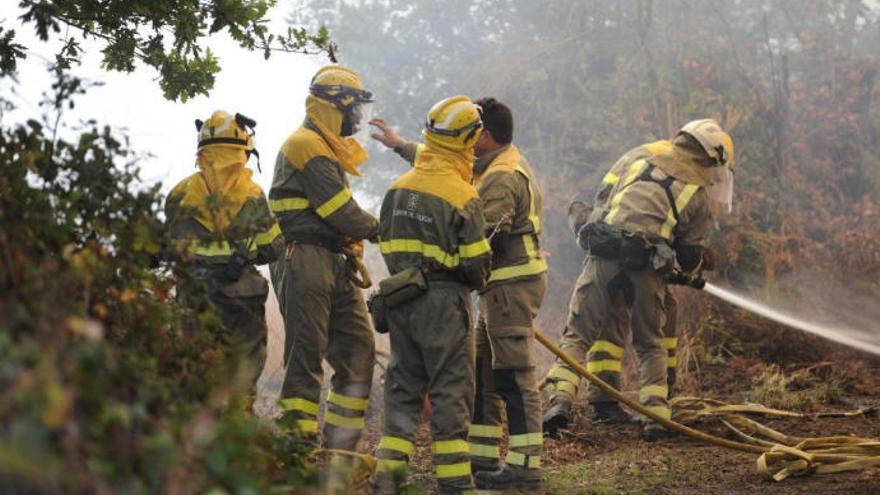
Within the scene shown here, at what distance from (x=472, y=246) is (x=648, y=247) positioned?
2642mm

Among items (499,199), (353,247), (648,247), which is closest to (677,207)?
(648,247)

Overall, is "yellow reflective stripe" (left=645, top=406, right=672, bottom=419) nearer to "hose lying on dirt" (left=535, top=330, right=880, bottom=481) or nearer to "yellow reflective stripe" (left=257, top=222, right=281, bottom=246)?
"hose lying on dirt" (left=535, top=330, right=880, bottom=481)

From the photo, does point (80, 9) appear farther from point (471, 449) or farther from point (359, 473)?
point (471, 449)

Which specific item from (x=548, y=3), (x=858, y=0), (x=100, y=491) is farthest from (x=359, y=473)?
(x=858, y=0)

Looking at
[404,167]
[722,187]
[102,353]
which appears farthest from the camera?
[404,167]

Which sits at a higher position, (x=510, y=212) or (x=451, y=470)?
(x=510, y=212)

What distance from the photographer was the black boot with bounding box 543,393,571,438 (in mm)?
8570

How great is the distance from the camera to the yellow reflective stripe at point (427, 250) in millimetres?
6344

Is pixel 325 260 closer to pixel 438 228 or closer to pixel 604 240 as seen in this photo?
pixel 438 228

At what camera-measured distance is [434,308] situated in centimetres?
634

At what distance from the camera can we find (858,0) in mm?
18484

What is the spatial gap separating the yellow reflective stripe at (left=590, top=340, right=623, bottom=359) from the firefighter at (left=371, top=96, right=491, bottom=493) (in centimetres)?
269

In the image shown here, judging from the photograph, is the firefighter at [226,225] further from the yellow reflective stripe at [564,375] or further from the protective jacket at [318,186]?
the yellow reflective stripe at [564,375]

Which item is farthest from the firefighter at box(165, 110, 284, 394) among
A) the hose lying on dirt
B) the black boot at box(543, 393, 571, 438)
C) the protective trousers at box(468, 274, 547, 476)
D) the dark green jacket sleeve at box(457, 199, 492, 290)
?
the black boot at box(543, 393, 571, 438)
